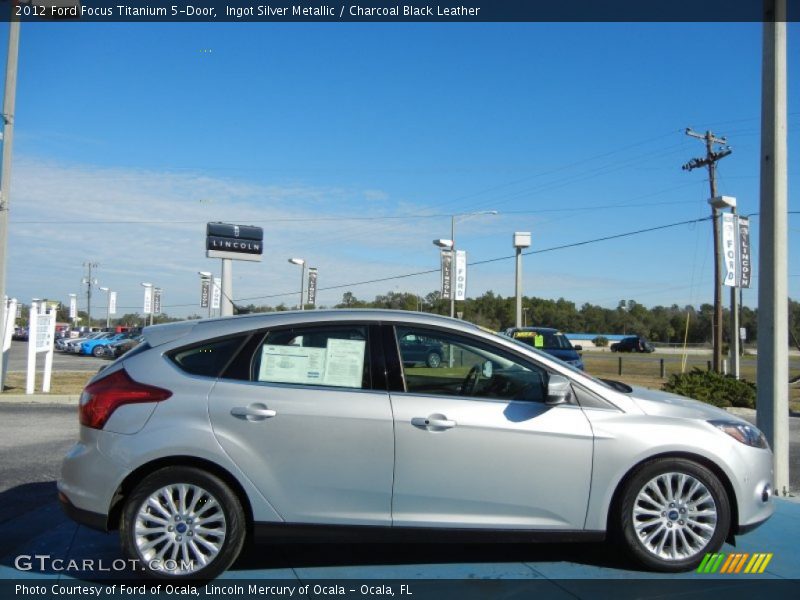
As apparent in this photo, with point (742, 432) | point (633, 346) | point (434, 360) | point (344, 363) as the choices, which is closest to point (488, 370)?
point (434, 360)

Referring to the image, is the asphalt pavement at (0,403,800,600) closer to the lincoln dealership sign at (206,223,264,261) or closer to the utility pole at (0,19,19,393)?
the lincoln dealership sign at (206,223,264,261)

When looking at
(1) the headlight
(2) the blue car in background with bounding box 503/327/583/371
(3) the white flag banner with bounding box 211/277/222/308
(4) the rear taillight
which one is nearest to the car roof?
(4) the rear taillight

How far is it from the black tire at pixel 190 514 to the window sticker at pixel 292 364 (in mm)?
699

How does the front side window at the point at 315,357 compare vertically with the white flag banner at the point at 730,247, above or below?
below

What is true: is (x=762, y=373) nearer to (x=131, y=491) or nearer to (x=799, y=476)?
(x=799, y=476)

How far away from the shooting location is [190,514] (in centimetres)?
424

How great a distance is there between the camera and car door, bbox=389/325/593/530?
432 centimetres

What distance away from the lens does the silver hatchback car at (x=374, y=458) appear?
4250mm

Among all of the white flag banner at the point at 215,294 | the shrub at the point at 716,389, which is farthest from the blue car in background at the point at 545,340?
the white flag banner at the point at 215,294

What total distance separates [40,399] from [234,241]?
544 centimetres

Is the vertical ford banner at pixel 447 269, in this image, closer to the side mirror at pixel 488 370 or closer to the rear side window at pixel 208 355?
the side mirror at pixel 488 370
